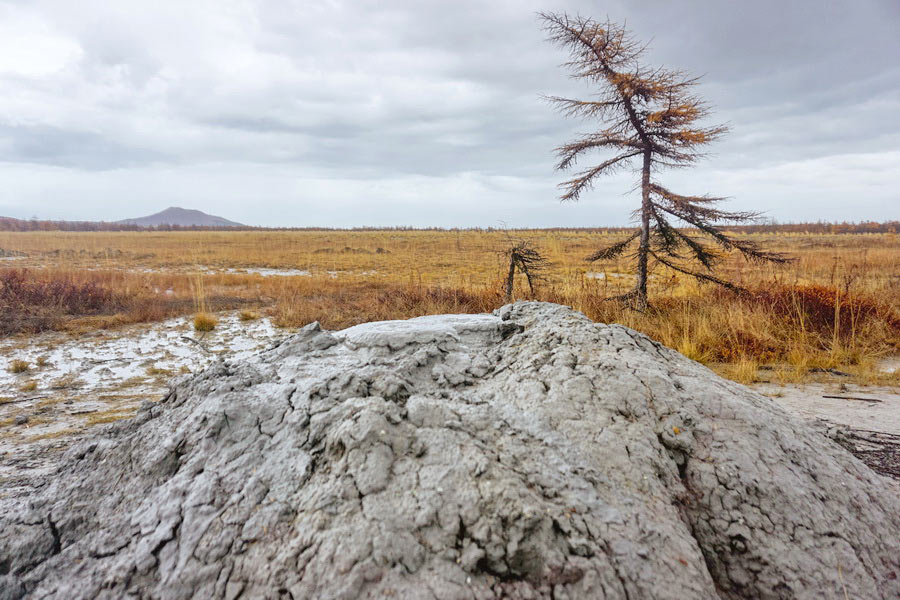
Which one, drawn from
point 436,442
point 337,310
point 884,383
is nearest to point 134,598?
point 436,442

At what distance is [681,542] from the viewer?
1.65 metres

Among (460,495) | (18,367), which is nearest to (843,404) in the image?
(460,495)

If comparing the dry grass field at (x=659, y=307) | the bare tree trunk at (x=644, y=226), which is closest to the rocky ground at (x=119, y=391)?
the dry grass field at (x=659, y=307)

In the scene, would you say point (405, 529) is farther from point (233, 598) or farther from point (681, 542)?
point (681, 542)

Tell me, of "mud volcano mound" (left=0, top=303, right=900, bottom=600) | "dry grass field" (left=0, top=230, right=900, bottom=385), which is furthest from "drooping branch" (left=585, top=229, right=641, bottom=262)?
"mud volcano mound" (left=0, top=303, right=900, bottom=600)

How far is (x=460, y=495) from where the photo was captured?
162 cm

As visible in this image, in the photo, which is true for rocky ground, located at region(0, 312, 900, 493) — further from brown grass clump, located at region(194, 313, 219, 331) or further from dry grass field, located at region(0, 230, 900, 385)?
dry grass field, located at region(0, 230, 900, 385)

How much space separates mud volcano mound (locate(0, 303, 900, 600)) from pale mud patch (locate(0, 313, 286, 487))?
72.8 inches

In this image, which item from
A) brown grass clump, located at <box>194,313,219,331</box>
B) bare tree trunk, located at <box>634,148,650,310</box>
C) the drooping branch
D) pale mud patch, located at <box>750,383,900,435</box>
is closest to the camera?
pale mud patch, located at <box>750,383,900,435</box>

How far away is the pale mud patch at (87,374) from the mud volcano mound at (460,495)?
1849 mm

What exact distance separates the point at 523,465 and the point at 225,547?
1165 millimetres

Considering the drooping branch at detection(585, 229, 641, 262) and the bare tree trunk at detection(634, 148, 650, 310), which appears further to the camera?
the drooping branch at detection(585, 229, 641, 262)

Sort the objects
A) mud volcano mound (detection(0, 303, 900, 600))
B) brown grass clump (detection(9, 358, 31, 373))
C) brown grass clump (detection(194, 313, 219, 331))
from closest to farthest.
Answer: mud volcano mound (detection(0, 303, 900, 600))
brown grass clump (detection(9, 358, 31, 373))
brown grass clump (detection(194, 313, 219, 331))

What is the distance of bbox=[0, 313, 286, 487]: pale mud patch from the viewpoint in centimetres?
387
